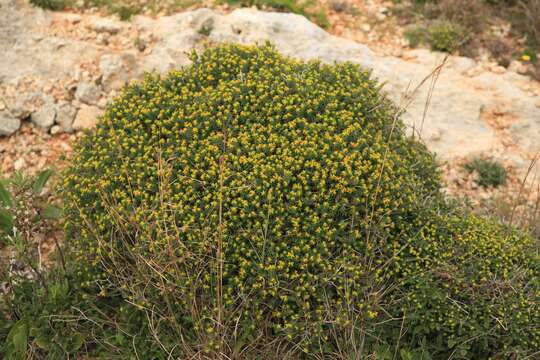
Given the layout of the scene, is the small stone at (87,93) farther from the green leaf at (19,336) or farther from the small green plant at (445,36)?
the small green plant at (445,36)

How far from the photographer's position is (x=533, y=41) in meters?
7.00

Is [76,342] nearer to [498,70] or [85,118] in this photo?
[85,118]

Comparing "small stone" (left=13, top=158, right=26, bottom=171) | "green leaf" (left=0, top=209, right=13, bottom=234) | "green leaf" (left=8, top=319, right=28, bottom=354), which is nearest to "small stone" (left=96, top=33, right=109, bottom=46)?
"small stone" (left=13, top=158, right=26, bottom=171)

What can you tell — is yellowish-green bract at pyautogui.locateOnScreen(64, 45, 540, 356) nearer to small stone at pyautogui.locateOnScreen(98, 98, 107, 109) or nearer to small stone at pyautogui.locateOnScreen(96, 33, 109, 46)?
small stone at pyautogui.locateOnScreen(98, 98, 107, 109)

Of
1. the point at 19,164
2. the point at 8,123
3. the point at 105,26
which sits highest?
the point at 105,26

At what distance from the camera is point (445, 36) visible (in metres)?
6.69

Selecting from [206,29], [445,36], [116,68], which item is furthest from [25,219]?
[445,36]

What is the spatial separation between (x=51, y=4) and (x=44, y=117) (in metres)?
1.66

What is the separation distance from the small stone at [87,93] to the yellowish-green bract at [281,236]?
1.63 meters

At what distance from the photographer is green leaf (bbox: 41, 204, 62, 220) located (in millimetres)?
4168

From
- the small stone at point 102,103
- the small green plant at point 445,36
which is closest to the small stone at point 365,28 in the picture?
the small green plant at point 445,36

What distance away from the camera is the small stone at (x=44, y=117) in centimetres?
525

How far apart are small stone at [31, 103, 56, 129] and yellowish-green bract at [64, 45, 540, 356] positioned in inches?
60.2

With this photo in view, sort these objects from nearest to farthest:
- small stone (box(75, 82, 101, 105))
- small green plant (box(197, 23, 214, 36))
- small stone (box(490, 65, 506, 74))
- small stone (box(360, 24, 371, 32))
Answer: small stone (box(75, 82, 101, 105)) → small green plant (box(197, 23, 214, 36)) → small stone (box(490, 65, 506, 74)) → small stone (box(360, 24, 371, 32))
